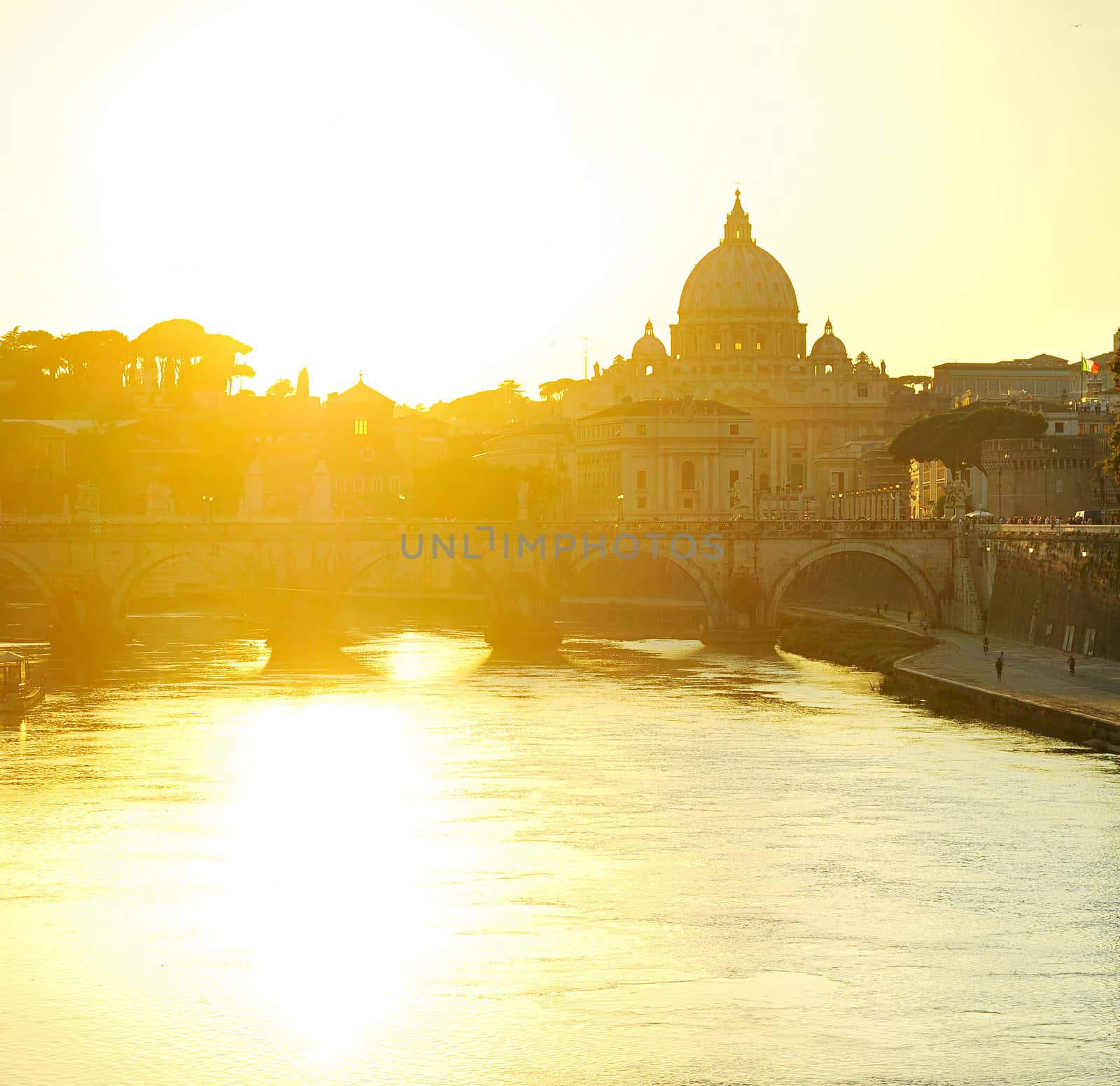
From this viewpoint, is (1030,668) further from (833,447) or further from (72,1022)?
(833,447)

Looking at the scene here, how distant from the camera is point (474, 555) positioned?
70000mm

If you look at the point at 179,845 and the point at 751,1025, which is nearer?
the point at 751,1025

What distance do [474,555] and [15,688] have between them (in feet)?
83.0

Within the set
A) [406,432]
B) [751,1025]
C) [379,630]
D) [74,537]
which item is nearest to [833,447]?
[406,432]

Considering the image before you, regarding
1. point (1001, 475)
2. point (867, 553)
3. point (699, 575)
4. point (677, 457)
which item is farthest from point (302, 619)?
point (677, 457)

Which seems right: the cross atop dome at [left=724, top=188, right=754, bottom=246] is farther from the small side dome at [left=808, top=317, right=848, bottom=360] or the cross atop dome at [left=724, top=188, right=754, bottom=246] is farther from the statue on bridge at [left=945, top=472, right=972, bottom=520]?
the statue on bridge at [left=945, top=472, right=972, bottom=520]

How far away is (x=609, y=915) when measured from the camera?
2691 cm

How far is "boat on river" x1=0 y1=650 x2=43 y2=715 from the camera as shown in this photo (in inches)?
1822

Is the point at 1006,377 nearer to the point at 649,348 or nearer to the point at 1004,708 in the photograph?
the point at 649,348

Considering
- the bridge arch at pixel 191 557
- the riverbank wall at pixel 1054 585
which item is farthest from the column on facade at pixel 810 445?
the bridge arch at pixel 191 557

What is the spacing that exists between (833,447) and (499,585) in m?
78.0

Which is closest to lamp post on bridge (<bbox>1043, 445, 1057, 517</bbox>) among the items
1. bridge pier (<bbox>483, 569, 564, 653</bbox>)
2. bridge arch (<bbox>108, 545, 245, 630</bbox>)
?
bridge pier (<bbox>483, 569, 564, 653</bbox>)

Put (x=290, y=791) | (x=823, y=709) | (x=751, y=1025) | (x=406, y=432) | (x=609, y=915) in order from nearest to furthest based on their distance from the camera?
(x=751, y=1025), (x=609, y=915), (x=290, y=791), (x=823, y=709), (x=406, y=432)

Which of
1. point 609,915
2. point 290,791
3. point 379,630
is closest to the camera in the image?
point 609,915
